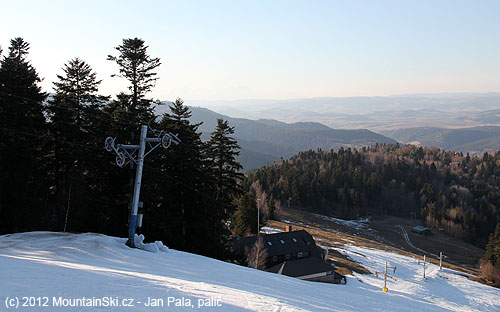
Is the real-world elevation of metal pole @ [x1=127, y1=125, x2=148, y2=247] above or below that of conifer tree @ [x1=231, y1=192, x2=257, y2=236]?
above

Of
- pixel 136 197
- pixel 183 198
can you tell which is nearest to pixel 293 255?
pixel 183 198

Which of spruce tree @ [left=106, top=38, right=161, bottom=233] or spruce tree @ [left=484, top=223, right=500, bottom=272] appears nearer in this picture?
spruce tree @ [left=106, top=38, right=161, bottom=233]

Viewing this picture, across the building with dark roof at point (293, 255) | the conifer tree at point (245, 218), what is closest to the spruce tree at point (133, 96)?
the building with dark roof at point (293, 255)

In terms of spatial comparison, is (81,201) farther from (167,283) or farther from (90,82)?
(167,283)

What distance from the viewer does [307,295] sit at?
1129 cm

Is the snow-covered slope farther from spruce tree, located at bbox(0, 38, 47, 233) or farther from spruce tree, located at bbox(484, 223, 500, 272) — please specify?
spruce tree, located at bbox(484, 223, 500, 272)

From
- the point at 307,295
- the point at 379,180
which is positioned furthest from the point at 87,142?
the point at 379,180

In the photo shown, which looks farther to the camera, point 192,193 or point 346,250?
point 346,250

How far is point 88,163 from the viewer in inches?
949

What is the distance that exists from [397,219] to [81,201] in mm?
142678

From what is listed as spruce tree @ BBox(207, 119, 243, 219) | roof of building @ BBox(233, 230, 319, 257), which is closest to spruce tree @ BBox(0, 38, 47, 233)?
spruce tree @ BBox(207, 119, 243, 219)

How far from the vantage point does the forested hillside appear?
127m

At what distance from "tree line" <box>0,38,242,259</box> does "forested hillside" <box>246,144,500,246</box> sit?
81.1 meters

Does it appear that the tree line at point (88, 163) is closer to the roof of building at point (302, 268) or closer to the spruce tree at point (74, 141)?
the spruce tree at point (74, 141)
